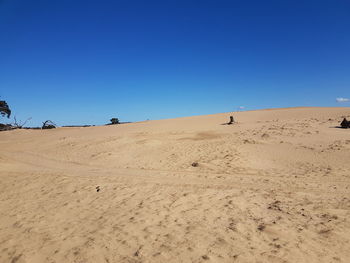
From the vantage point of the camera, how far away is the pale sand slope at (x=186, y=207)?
4.17 m

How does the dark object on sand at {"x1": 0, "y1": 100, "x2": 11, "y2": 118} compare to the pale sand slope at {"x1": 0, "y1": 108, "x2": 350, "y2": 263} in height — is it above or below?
above

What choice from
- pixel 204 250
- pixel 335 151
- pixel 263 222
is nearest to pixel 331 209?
pixel 263 222

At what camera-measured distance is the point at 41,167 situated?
37.8ft

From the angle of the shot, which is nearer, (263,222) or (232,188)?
(263,222)

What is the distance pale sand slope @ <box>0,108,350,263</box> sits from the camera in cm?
417

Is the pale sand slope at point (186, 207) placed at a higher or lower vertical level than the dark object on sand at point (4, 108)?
lower

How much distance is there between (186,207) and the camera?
5895mm

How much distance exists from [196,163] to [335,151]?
20.6 ft

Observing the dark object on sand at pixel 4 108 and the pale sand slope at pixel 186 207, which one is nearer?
the pale sand slope at pixel 186 207

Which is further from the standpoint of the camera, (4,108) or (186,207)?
(4,108)

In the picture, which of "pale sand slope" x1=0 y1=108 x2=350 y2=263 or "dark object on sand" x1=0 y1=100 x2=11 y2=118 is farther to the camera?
"dark object on sand" x1=0 y1=100 x2=11 y2=118

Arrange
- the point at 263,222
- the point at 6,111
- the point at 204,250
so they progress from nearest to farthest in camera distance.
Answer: the point at 204,250
the point at 263,222
the point at 6,111

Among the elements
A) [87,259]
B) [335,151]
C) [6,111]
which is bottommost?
[87,259]

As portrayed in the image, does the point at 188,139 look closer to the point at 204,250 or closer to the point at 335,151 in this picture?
the point at 335,151
